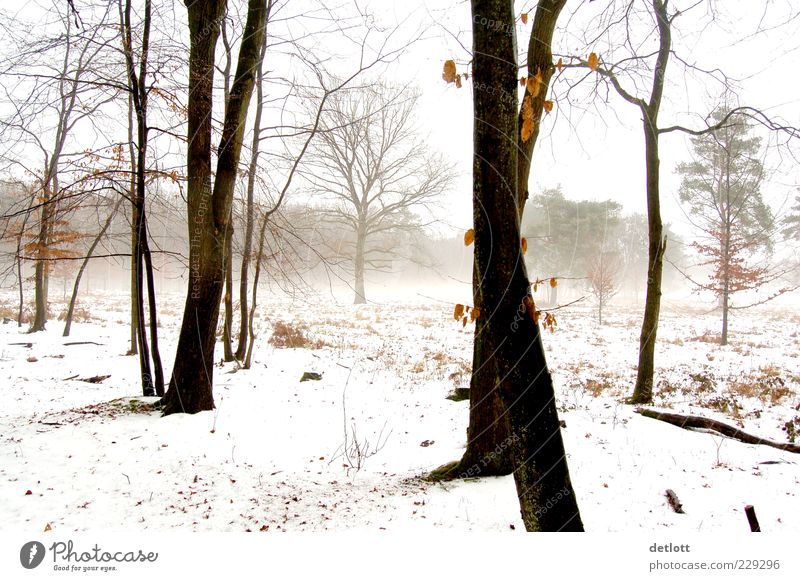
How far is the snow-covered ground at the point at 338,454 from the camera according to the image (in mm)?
2861

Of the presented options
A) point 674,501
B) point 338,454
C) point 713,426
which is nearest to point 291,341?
point 338,454

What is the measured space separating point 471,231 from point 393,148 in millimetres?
25871

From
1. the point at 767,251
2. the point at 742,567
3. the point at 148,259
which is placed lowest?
the point at 742,567

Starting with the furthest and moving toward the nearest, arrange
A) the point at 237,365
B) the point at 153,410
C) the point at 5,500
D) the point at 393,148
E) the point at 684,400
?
the point at 393,148 < the point at 237,365 < the point at 684,400 < the point at 153,410 < the point at 5,500

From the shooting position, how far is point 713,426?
Answer: 4.74 metres

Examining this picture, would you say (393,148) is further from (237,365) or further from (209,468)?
(209,468)

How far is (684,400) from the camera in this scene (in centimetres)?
666

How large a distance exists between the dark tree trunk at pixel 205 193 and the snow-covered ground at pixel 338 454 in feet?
1.68

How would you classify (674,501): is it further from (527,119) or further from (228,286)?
(228,286)

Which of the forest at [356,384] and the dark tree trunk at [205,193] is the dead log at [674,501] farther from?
the dark tree trunk at [205,193]

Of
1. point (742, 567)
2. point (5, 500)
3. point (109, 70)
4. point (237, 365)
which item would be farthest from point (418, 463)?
point (109, 70)

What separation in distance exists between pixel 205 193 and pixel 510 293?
4519 millimetres

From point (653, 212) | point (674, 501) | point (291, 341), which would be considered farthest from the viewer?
point (291, 341)

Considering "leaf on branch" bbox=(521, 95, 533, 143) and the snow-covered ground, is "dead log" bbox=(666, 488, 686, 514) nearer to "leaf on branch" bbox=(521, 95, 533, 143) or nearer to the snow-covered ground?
the snow-covered ground
